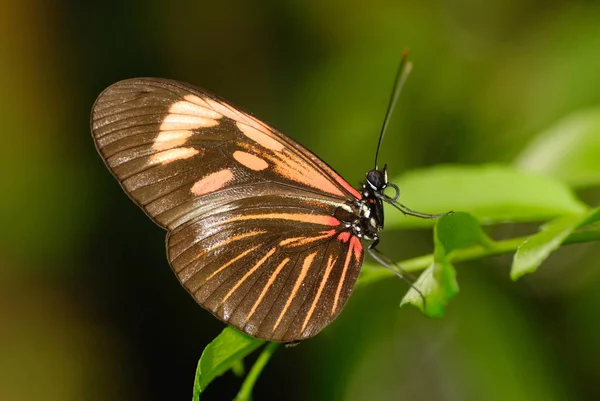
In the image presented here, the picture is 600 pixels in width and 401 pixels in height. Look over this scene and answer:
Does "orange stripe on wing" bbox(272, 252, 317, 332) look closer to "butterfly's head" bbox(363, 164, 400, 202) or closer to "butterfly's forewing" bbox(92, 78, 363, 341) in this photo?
"butterfly's forewing" bbox(92, 78, 363, 341)

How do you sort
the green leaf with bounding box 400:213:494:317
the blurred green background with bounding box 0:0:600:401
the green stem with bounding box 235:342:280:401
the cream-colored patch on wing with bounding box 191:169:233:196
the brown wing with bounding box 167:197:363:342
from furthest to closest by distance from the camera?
1. the blurred green background with bounding box 0:0:600:401
2. the cream-colored patch on wing with bounding box 191:169:233:196
3. the brown wing with bounding box 167:197:363:342
4. the green stem with bounding box 235:342:280:401
5. the green leaf with bounding box 400:213:494:317

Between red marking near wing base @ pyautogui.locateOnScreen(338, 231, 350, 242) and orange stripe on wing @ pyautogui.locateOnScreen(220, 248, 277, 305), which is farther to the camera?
red marking near wing base @ pyautogui.locateOnScreen(338, 231, 350, 242)

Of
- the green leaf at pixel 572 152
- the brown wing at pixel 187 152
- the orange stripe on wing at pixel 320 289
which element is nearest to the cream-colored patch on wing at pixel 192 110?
the brown wing at pixel 187 152

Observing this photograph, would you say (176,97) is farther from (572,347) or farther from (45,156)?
(45,156)

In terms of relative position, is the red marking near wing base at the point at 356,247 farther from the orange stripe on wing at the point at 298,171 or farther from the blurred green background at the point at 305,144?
the blurred green background at the point at 305,144

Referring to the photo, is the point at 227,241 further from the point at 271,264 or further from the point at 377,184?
the point at 377,184

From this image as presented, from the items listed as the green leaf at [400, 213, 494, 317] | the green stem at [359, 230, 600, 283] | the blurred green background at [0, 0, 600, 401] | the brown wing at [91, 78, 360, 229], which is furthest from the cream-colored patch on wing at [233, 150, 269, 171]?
the blurred green background at [0, 0, 600, 401]
